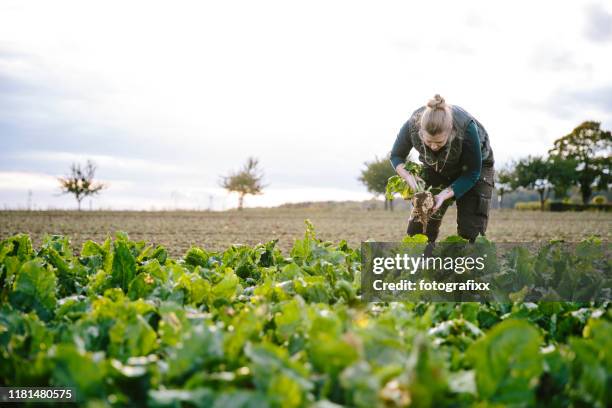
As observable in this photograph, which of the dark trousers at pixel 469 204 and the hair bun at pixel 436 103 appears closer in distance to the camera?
the hair bun at pixel 436 103

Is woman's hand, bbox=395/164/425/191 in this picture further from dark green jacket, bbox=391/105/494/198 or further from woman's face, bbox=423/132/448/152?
woman's face, bbox=423/132/448/152

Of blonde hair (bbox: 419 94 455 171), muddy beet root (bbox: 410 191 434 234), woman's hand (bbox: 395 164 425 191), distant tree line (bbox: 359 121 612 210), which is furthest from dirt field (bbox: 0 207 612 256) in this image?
distant tree line (bbox: 359 121 612 210)

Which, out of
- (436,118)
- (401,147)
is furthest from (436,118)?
(401,147)

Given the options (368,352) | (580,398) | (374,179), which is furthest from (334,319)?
(374,179)

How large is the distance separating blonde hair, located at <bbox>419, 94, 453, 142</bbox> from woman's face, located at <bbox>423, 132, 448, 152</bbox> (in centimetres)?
4

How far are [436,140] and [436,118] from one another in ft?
0.85

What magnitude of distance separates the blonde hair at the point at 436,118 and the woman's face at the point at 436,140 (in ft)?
0.12

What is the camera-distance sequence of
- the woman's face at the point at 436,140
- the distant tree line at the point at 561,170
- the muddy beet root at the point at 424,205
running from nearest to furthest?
the woman's face at the point at 436,140
the muddy beet root at the point at 424,205
the distant tree line at the point at 561,170

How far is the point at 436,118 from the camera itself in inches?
195

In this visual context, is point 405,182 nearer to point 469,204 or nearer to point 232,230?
point 469,204

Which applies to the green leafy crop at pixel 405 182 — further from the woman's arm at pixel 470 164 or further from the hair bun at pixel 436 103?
→ the hair bun at pixel 436 103

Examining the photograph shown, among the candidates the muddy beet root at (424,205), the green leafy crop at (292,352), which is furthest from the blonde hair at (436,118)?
the green leafy crop at (292,352)

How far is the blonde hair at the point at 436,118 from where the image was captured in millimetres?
4953

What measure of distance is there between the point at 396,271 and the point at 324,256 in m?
0.87
